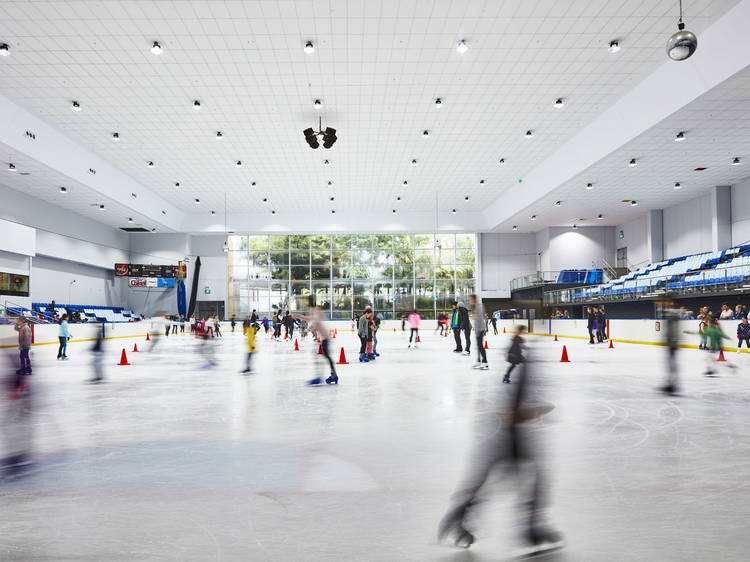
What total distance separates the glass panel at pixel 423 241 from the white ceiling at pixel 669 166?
6.72m

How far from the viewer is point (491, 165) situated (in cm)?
2386

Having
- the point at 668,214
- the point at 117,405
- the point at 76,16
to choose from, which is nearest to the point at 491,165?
the point at 668,214

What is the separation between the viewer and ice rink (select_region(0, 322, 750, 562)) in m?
2.55

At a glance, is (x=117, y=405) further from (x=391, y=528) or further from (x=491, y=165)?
(x=491, y=165)

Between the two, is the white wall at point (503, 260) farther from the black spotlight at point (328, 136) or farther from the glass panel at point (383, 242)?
the black spotlight at point (328, 136)

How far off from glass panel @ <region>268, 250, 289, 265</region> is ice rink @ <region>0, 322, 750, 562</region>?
1169 inches

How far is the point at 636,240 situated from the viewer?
106 feet

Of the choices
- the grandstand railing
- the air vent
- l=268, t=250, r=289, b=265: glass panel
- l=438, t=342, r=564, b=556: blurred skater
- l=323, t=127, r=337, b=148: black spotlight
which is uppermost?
l=323, t=127, r=337, b=148: black spotlight

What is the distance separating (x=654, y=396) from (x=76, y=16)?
13827mm

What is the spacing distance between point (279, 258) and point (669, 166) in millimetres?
25471

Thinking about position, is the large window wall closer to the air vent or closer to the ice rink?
the air vent

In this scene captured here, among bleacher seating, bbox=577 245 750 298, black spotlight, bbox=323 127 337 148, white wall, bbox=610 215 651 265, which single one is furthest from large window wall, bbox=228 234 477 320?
black spotlight, bbox=323 127 337 148

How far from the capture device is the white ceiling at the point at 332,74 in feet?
37.7

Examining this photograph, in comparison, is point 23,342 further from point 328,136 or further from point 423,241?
point 423,241
